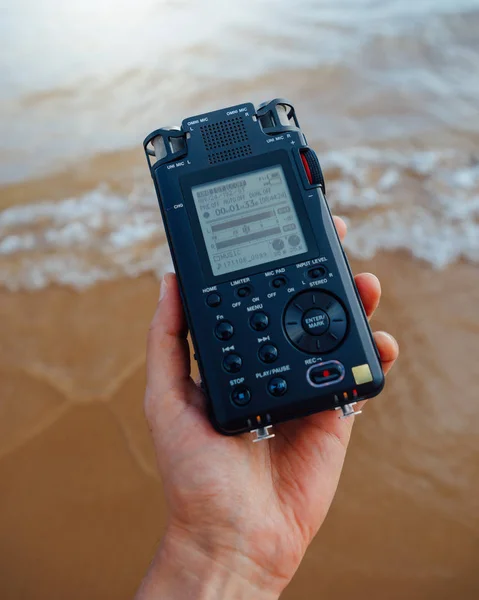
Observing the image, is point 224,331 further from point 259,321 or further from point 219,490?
point 219,490

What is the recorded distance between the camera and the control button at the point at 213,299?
1.91m

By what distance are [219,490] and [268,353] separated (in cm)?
41

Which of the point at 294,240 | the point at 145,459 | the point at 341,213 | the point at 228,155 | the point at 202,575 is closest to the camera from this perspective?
the point at 202,575

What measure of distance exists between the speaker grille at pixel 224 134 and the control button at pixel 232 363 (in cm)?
71

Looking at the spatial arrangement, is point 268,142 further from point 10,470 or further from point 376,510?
point 10,470

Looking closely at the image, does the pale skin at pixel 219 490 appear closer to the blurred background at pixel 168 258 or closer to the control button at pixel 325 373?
the control button at pixel 325 373

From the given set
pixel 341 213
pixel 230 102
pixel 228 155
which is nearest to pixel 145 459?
pixel 228 155

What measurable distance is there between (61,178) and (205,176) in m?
2.23

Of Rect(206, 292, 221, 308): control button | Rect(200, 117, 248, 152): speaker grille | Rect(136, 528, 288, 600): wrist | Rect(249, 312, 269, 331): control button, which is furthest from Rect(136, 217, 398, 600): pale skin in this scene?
Rect(200, 117, 248, 152): speaker grille

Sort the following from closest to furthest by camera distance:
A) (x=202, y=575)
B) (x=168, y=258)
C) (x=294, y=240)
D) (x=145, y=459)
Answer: (x=202, y=575), (x=294, y=240), (x=145, y=459), (x=168, y=258)

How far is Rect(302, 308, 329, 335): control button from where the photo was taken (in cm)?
187

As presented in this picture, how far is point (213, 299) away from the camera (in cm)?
192

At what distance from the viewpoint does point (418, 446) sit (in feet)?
8.54

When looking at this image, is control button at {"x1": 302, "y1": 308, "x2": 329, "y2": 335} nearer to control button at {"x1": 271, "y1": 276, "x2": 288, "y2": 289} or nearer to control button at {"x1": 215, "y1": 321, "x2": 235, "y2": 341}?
control button at {"x1": 271, "y1": 276, "x2": 288, "y2": 289}
